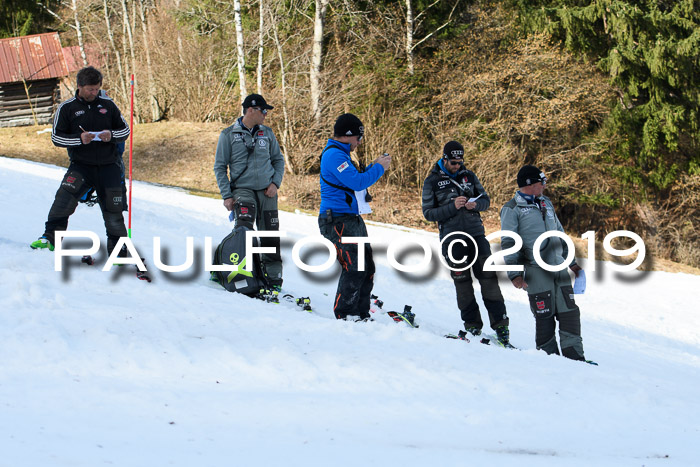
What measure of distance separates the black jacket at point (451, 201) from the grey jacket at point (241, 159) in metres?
1.71

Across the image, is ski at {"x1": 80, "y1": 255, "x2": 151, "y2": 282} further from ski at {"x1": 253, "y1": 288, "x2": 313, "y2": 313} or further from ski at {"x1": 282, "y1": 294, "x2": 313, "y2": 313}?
ski at {"x1": 282, "y1": 294, "x2": 313, "y2": 313}

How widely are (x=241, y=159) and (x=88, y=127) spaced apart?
1.51 meters

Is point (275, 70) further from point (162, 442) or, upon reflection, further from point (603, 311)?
point (162, 442)

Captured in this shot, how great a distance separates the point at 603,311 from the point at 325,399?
27.5 ft

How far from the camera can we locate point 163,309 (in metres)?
5.99

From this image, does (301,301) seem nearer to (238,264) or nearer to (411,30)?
(238,264)

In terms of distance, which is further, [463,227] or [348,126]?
[463,227]

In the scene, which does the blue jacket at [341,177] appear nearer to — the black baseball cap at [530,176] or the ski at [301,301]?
the ski at [301,301]

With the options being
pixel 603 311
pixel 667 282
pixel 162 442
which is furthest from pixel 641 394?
pixel 667 282

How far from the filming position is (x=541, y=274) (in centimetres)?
671

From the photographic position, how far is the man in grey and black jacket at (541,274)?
669cm

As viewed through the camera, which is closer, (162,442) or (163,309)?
(162,442)

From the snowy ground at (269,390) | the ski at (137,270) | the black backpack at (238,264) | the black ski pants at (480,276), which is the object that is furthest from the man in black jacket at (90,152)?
the black ski pants at (480,276)

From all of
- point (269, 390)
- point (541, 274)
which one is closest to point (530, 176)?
point (541, 274)
